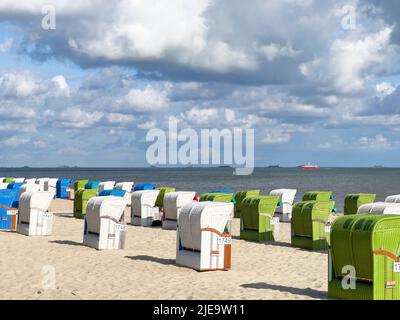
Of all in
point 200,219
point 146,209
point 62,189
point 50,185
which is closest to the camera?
point 200,219

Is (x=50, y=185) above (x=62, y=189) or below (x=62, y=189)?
above

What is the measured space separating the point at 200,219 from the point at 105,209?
172 inches

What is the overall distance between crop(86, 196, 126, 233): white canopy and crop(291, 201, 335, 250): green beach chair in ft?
17.0

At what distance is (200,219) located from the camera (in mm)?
13219

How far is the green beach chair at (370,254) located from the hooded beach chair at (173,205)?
12.6 metres

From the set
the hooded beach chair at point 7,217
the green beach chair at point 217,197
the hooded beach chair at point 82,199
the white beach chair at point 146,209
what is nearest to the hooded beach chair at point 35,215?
the hooded beach chair at point 7,217

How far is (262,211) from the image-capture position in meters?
19.1

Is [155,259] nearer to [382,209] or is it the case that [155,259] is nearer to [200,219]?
[200,219]

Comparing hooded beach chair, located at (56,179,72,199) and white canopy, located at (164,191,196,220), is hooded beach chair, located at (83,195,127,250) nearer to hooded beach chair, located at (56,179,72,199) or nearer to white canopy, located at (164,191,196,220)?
white canopy, located at (164,191,196,220)

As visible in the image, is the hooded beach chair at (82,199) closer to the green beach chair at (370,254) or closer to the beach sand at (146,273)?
the beach sand at (146,273)

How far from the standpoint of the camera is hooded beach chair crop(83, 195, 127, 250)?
16734 millimetres

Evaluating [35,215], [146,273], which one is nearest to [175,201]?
[35,215]

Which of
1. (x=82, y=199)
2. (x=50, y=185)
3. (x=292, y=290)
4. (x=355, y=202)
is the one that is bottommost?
(x=292, y=290)
